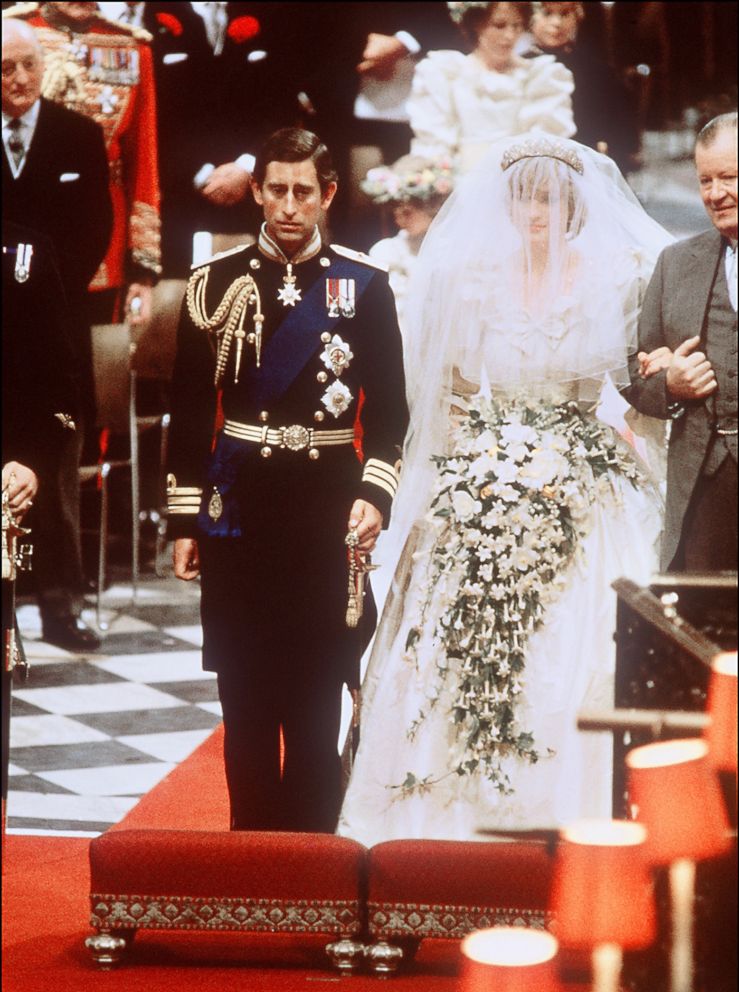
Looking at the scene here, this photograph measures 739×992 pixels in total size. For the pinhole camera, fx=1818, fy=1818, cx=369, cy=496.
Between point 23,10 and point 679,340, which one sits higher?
point 23,10

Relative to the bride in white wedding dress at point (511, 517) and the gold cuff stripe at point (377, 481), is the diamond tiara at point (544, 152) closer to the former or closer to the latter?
the bride in white wedding dress at point (511, 517)

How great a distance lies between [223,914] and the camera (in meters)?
3.30

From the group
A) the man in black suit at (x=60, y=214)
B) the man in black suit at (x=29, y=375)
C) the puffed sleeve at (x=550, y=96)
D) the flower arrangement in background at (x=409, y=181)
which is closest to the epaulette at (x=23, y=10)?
the man in black suit at (x=60, y=214)

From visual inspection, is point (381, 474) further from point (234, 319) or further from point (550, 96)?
point (550, 96)

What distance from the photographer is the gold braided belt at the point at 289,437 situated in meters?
3.46

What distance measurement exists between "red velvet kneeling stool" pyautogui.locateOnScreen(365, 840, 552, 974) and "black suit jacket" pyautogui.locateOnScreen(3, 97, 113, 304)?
2.78 metres

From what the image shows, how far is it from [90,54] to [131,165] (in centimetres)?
40

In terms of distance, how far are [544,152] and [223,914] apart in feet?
5.70

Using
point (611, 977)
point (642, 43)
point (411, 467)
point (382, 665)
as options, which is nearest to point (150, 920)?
point (382, 665)

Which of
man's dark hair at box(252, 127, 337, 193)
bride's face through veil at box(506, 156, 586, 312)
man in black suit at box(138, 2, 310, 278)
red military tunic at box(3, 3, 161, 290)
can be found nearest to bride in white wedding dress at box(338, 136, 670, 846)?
bride's face through veil at box(506, 156, 586, 312)

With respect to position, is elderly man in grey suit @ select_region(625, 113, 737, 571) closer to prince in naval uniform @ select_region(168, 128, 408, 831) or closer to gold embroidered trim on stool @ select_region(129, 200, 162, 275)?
prince in naval uniform @ select_region(168, 128, 408, 831)

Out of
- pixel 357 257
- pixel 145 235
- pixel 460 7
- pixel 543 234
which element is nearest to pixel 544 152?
pixel 543 234

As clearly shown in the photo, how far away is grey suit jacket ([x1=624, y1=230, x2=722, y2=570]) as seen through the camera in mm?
3713

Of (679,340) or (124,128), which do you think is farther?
(124,128)
